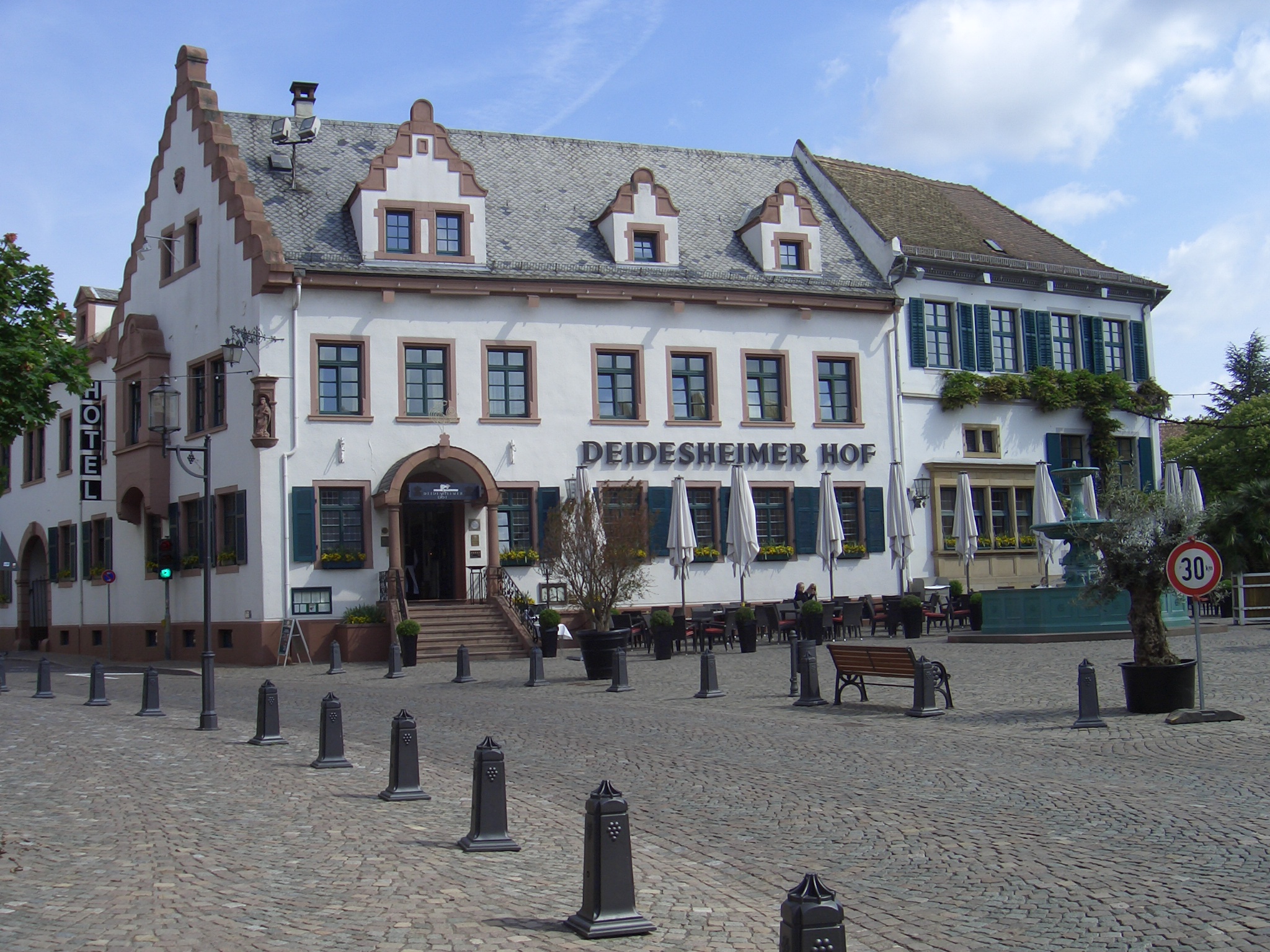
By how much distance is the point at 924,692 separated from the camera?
1529cm

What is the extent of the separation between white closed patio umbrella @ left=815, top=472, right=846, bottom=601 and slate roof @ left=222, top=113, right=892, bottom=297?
636cm

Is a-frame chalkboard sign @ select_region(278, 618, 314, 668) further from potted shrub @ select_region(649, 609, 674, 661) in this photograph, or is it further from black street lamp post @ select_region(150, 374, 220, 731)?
black street lamp post @ select_region(150, 374, 220, 731)

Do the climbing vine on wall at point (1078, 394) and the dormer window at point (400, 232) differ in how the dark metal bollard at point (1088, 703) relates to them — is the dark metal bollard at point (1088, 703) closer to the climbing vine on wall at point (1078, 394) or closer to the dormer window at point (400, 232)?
the dormer window at point (400, 232)

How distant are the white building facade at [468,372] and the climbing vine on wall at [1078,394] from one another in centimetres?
57

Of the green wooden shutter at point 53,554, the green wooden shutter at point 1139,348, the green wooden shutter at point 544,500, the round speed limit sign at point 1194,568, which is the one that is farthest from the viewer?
the green wooden shutter at point 53,554

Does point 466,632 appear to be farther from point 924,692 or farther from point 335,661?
point 924,692

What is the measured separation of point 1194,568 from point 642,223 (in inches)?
886

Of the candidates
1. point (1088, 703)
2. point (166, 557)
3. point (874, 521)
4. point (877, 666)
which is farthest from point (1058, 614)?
point (166, 557)

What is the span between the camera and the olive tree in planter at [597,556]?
22547 mm

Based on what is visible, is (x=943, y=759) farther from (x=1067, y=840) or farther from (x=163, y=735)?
(x=163, y=735)

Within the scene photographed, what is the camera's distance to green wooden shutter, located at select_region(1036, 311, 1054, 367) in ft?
124

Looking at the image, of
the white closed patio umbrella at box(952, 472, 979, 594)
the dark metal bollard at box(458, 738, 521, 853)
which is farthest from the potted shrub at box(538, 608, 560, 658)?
the dark metal bollard at box(458, 738, 521, 853)

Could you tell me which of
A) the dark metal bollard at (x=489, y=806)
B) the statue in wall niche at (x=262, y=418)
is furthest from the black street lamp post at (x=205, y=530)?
the statue in wall niche at (x=262, y=418)

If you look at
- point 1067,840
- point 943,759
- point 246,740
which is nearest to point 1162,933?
point 1067,840
